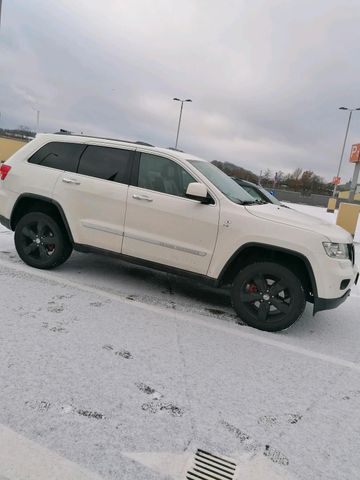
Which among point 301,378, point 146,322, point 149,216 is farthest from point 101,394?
point 149,216

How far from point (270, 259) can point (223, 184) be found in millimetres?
1125

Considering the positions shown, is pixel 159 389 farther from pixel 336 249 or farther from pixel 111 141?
pixel 111 141

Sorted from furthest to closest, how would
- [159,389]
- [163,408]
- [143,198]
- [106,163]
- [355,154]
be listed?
[355,154], [106,163], [143,198], [159,389], [163,408]

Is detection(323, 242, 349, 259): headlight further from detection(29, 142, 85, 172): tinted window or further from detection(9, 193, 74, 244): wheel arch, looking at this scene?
detection(29, 142, 85, 172): tinted window

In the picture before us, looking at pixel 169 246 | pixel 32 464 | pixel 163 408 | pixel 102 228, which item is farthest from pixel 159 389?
pixel 102 228

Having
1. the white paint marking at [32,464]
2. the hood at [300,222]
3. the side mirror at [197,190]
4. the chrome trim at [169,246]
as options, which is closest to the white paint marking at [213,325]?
the chrome trim at [169,246]

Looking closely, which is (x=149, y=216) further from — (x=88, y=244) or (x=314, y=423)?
(x=314, y=423)

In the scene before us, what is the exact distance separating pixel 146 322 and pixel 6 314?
134 cm

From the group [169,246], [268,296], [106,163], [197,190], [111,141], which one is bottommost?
[268,296]

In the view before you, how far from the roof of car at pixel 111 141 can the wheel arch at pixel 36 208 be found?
819 millimetres

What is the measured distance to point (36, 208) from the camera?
17.9ft

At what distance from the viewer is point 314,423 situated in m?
2.80

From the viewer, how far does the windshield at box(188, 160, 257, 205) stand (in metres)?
4.72

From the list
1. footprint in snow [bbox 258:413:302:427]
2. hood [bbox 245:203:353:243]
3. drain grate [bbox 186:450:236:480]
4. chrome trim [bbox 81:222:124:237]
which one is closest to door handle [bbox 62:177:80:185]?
chrome trim [bbox 81:222:124:237]
